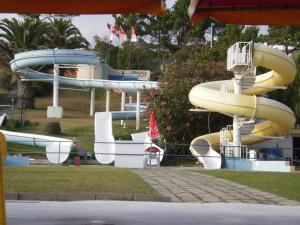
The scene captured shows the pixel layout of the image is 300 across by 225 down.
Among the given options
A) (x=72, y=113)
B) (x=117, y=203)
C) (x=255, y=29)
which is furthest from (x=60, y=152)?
(x=255, y=29)

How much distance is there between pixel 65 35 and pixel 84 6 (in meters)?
61.5

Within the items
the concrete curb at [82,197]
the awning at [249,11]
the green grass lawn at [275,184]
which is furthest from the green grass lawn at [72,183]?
the awning at [249,11]

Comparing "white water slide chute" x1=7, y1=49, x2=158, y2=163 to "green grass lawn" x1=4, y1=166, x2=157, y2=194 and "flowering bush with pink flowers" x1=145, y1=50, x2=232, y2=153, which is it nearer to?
"flowering bush with pink flowers" x1=145, y1=50, x2=232, y2=153

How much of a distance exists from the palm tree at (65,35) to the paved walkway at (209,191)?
4932cm

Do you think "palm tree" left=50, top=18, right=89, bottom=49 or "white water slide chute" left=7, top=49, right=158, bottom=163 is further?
"palm tree" left=50, top=18, right=89, bottom=49

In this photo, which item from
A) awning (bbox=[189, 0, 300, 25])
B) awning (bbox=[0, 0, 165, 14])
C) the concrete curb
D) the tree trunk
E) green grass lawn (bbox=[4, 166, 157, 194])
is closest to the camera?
awning (bbox=[0, 0, 165, 14])

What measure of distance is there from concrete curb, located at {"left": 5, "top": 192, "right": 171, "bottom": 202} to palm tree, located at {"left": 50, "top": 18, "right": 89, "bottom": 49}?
5382 centimetres

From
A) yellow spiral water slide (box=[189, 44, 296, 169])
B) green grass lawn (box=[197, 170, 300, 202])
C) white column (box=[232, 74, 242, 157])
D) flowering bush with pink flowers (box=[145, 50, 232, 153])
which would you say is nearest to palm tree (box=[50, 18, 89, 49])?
flowering bush with pink flowers (box=[145, 50, 232, 153])

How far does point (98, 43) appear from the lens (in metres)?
89.0

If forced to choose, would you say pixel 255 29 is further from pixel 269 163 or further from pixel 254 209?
pixel 254 209

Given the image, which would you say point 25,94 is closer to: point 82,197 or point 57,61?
point 57,61

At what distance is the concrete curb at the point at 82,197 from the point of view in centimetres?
1505

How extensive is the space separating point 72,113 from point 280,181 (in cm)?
4621

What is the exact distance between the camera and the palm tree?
224 ft
